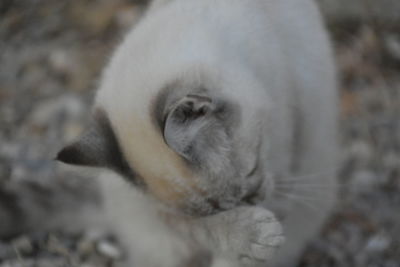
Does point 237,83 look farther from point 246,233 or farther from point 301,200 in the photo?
point 301,200

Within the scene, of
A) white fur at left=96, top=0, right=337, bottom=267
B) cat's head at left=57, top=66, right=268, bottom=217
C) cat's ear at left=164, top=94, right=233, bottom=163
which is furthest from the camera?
white fur at left=96, top=0, right=337, bottom=267

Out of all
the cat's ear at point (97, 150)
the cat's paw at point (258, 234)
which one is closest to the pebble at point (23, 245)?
the cat's ear at point (97, 150)

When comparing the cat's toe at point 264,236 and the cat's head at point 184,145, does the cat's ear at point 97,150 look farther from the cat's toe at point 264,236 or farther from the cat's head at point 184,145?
the cat's toe at point 264,236

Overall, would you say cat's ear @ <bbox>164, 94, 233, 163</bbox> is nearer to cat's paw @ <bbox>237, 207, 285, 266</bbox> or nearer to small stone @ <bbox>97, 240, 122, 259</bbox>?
cat's paw @ <bbox>237, 207, 285, 266</bbox>

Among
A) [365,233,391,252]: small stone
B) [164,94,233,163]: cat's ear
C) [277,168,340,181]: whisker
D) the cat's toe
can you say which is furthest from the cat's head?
[365,233,391,252]: small stone

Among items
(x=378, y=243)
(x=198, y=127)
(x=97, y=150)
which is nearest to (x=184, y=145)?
(x=198, y=127)

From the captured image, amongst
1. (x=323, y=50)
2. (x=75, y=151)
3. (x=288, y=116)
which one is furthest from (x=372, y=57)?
(x=75, y=151)
